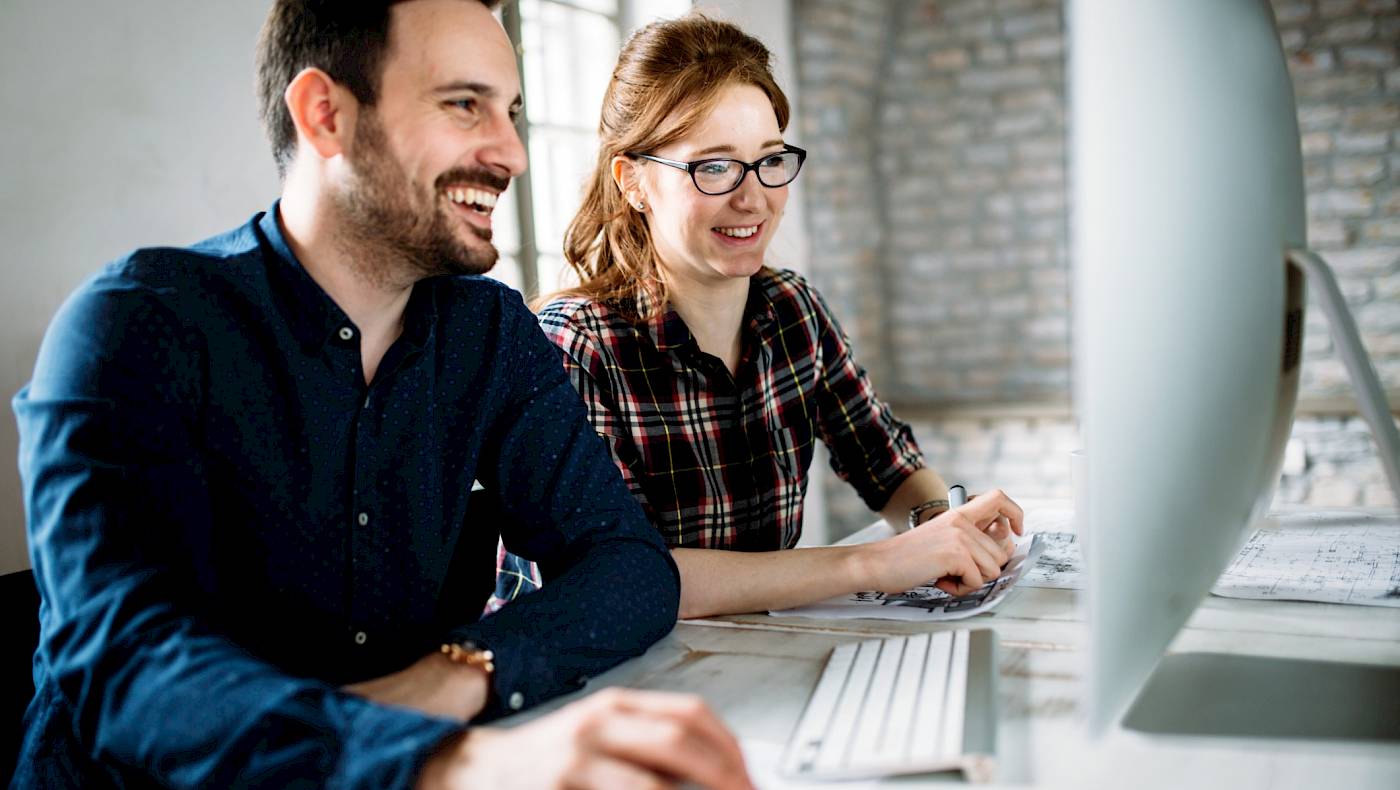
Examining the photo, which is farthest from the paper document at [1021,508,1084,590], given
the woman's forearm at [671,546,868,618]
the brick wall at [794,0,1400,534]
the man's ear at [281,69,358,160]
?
the brick wall at [794,0,1400,534]

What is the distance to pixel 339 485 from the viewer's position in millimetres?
1064

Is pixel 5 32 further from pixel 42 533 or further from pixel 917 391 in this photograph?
pixel 917 391

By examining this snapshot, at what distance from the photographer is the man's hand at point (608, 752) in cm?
67

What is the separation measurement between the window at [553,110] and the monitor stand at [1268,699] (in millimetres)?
2178

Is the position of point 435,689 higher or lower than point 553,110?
lower

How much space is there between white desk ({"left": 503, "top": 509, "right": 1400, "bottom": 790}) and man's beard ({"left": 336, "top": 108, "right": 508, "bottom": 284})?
1.47ft

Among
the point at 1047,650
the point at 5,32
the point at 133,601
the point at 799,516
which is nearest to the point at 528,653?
the point at 133,601

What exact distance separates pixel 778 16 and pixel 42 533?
133 inches

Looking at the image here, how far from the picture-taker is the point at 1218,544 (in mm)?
754

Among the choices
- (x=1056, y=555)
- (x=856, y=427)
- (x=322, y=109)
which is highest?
(x=322, y=109)

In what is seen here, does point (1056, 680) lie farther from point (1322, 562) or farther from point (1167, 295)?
point (1322, 562)

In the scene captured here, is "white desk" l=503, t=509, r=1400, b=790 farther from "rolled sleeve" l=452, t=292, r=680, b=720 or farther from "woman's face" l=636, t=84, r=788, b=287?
"woman's face" l=636, t=84, r=788, b=287

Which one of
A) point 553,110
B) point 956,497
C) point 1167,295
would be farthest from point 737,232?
point 553,110

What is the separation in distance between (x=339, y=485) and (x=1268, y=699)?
0.81m
